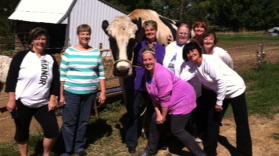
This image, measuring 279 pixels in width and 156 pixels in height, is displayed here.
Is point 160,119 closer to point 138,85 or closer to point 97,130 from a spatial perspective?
point 138,85

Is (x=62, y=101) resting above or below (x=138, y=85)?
below

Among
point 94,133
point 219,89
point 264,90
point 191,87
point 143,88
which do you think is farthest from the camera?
point 264,90

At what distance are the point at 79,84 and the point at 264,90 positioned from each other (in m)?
5.23

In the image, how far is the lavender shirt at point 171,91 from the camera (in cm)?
454

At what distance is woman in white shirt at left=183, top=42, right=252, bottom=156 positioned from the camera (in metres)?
4.53

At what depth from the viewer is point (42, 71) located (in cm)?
447

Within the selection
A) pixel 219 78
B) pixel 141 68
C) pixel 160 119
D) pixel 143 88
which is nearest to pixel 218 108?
pixel 219 78

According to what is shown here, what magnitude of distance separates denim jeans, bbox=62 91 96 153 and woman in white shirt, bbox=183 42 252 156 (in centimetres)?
143

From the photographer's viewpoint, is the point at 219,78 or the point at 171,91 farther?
the point at 171,91

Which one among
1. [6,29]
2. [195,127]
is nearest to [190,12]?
[6,29]

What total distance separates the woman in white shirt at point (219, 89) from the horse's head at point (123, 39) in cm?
90

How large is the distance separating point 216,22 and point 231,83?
176 ft

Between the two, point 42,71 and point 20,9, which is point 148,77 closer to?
point 42,71

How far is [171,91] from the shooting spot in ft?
15.2
